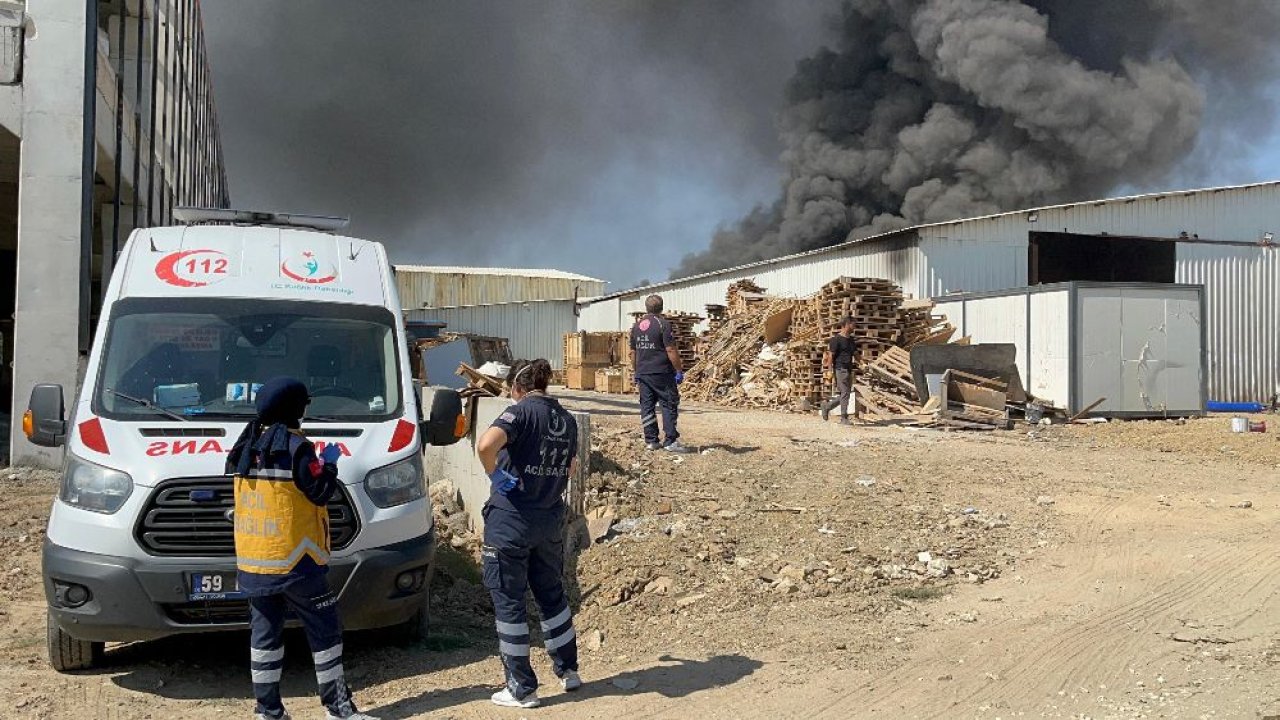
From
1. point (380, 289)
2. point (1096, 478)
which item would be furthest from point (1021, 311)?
point (380, 289)

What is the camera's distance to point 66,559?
4996 millimetres

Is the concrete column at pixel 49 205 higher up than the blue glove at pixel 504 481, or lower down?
higher up

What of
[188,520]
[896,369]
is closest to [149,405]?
[188,520]

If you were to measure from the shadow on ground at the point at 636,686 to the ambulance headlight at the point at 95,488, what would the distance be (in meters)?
1.67

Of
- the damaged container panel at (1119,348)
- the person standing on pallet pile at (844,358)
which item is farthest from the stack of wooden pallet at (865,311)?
the person standing on pallet pile at (844,358)

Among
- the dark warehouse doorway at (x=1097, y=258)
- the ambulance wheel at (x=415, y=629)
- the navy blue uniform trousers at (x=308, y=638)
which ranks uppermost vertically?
the dark warehouse doorway at (x=1097, y=258)

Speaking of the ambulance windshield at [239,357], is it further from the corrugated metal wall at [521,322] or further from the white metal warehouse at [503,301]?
the corrugated metal wall at [521,322]

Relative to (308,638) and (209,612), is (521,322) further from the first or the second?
(308,638)

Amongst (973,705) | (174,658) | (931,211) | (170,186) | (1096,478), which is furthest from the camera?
(931,211)

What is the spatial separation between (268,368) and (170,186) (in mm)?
17644

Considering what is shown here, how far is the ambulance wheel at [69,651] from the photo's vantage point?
543 cm

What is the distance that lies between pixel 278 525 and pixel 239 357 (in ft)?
6.32

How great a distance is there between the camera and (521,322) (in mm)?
41469

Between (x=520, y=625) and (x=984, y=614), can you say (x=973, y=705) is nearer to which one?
(x=984, y=614)
